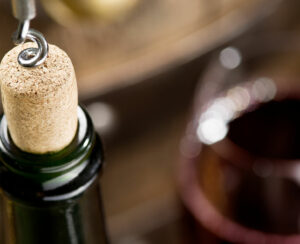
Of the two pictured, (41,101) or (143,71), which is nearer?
(41,101)

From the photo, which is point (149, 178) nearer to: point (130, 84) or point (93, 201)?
point (130, 84)

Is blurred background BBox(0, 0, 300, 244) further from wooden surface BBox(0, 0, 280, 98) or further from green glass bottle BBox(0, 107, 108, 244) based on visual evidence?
green glass bottle BBox(0, 107, 108, 244)

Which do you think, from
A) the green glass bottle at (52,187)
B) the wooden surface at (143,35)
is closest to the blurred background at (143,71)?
the wooden surface at (143,35)

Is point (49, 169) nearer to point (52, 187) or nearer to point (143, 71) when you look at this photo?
point (52, 187)

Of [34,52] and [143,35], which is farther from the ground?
[34,52]

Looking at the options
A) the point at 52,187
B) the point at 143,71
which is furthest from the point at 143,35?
the point at 52,187

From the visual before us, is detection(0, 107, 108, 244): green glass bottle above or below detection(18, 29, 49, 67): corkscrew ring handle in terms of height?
below

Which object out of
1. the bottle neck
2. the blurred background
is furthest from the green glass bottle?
the blurred background
